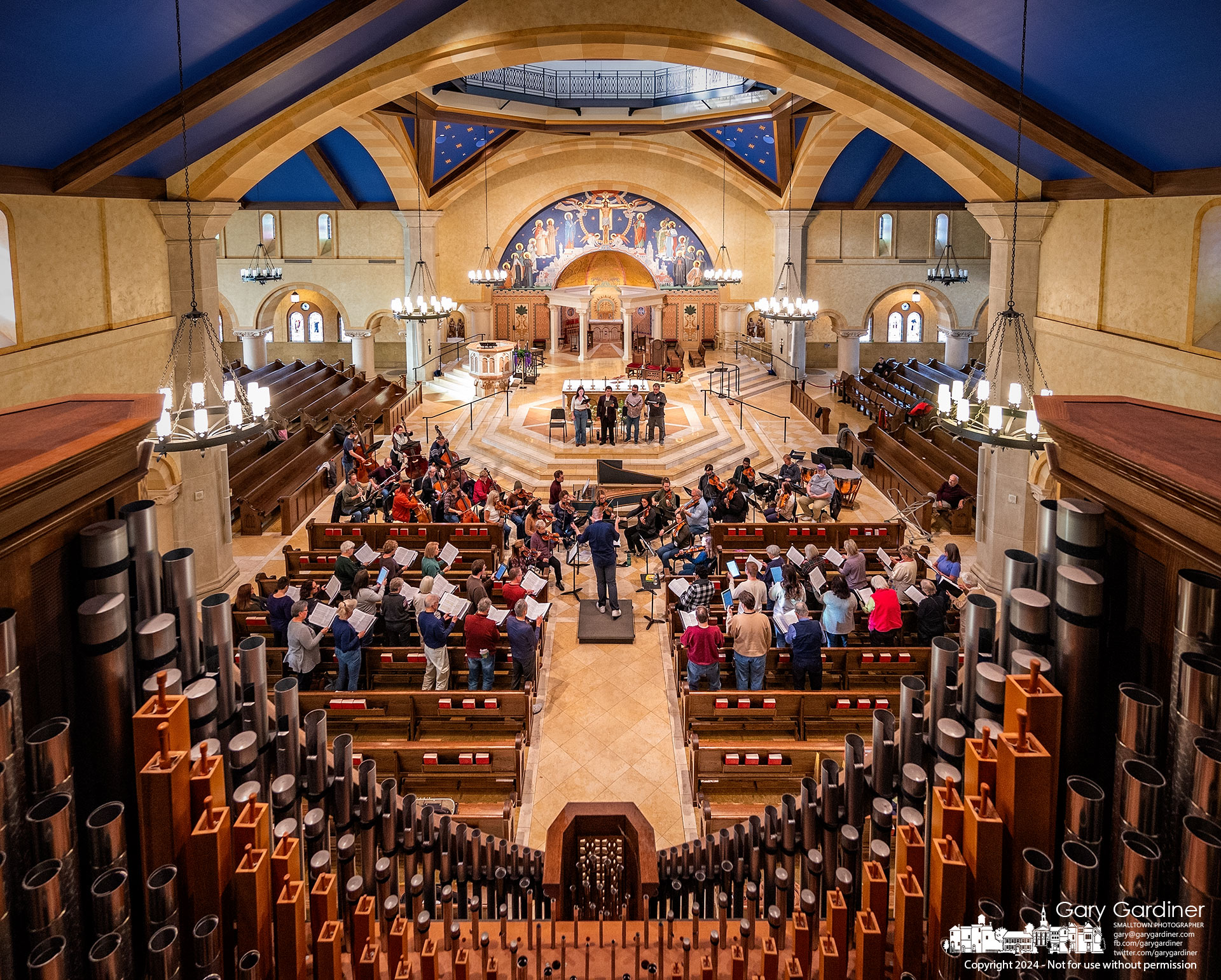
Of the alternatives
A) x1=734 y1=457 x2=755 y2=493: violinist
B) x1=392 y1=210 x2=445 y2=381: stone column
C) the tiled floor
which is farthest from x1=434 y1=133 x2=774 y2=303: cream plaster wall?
x1=734 y1=457 x2=755 y2=493: violinist

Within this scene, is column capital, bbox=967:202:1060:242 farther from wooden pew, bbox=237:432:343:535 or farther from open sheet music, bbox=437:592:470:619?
wooden pew, bbox=237:432:343:535

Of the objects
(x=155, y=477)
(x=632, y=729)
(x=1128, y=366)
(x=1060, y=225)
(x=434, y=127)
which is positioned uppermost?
(x=434, y=127)

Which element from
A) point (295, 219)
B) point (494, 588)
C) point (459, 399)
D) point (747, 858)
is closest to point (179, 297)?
point (494, 588)

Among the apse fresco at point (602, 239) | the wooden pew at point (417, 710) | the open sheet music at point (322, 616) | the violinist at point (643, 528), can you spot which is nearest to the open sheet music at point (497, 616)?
the wooden pew at point (417, 710)

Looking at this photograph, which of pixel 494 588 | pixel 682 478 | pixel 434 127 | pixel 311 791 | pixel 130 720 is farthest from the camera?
pixel 434 127

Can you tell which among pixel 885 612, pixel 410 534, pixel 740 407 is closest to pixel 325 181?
pixel 740 407

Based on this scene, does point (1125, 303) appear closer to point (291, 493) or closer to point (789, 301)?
point (789, 301)

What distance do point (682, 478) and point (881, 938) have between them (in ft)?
46.2

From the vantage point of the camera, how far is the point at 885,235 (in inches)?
1139

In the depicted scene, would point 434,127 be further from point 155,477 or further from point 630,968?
point 630,968

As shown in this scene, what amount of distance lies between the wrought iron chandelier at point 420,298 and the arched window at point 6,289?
11.0 meters

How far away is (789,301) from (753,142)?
5.21m

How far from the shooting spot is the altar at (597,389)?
20469 mm

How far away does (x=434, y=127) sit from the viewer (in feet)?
77.7
